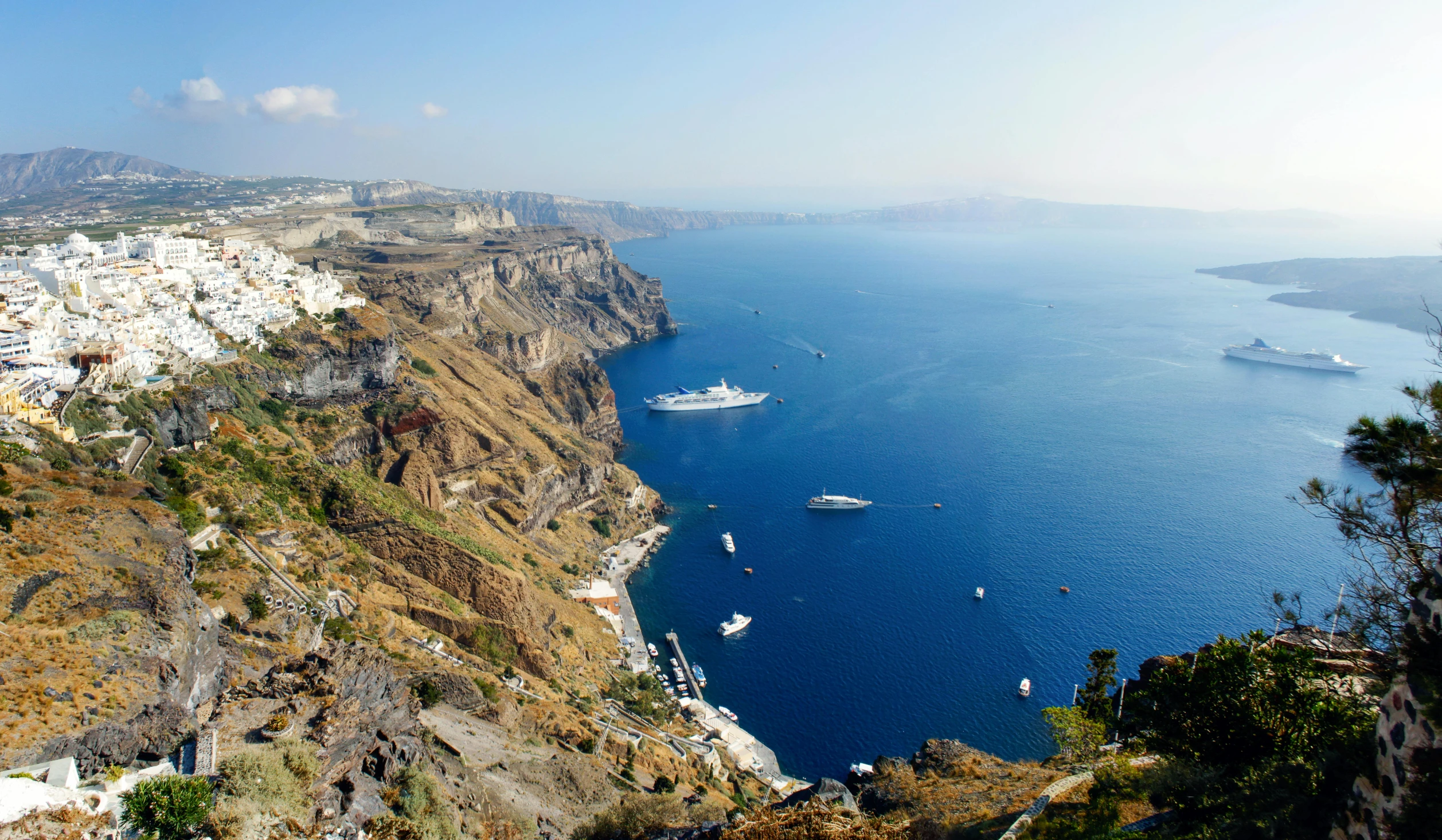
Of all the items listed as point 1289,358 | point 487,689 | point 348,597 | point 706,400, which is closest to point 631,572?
point 348,597

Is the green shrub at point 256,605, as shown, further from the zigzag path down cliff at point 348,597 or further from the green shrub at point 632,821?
the green shrub at point 632,821

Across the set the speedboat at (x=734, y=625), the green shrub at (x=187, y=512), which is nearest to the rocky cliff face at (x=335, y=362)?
the green shrub at (x=187, y=512)

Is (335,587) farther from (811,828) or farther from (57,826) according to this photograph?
(811,828)

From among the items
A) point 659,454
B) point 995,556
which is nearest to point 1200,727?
point 995,556

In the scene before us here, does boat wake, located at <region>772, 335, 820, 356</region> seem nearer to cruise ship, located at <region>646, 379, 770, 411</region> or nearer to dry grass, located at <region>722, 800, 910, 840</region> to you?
cruise ship, located at <region>646, 379, 770, 411</region>

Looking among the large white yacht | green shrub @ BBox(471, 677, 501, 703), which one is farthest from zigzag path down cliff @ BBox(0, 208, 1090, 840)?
the large white yacht

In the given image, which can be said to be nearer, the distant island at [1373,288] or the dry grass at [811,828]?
the dry grass at [811,828]
